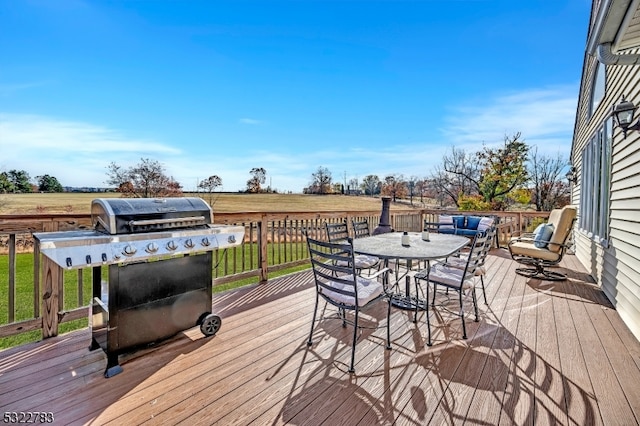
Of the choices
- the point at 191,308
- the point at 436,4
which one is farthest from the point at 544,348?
the point at 436,4

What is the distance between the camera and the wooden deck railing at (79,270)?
7.84 ft

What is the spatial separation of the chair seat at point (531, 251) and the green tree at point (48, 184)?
32.1ft

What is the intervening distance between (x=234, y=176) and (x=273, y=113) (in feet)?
12.5

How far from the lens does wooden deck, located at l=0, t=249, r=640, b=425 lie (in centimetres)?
171

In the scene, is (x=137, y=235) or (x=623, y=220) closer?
(x=137, y=235)

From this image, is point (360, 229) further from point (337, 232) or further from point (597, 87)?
point (597, 87)

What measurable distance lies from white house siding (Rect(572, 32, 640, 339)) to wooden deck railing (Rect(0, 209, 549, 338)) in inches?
145

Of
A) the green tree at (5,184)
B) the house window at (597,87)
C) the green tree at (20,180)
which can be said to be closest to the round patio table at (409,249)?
the house window at (597,87)

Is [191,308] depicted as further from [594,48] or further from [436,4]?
[436,4]

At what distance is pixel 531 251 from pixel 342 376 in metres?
4.53

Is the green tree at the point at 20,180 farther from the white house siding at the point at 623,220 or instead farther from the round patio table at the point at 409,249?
the white house siding at the point at 623,220

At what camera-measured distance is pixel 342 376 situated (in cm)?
208

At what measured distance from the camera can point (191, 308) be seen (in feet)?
8.34

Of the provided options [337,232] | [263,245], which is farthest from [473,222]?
[263,245]
